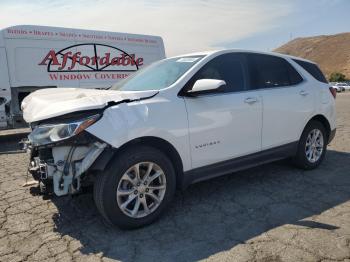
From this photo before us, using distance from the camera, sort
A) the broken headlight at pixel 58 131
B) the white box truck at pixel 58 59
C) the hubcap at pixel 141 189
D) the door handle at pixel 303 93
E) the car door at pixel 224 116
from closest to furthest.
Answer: the broken headlight at pixel 58 131, the hubcap at pixel 141 189, the car door at pixel 224 116, the door handle at pixel 303 93, the white box truck at pixel 58 59

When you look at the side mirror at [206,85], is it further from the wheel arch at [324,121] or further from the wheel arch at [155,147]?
the wheel arch at [324,121]

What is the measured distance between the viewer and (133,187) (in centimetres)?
352

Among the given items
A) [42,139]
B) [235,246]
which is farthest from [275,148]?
[42,139]

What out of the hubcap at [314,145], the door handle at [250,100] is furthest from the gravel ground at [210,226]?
the door handle at [250,100]

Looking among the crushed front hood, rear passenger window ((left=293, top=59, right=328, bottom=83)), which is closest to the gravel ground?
the crushed front hood

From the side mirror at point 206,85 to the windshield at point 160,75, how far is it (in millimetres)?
278

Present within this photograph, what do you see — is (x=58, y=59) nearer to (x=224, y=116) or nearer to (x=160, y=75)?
(x=160, y=75)

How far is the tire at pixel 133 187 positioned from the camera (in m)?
3.33

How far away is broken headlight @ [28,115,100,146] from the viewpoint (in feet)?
10.6

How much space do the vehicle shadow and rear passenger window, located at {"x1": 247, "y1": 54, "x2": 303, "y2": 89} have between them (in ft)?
4.31

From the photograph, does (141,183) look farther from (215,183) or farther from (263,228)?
(215,183)

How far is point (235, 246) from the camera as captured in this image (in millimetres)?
3217

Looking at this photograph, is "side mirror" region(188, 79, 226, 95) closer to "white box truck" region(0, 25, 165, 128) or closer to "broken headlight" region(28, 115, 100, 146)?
"broken headlight" region(28, 115, 100, 146)

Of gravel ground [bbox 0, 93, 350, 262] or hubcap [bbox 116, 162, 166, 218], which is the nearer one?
gravel ground [bbox 0, 93, 350, 262]
